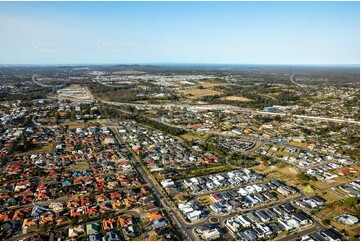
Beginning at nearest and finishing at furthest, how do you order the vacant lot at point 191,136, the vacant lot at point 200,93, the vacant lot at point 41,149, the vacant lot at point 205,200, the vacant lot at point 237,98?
the vacant lot at point 205,200 → the vacant lot at point 41,149 → the vacant lot at point 191,136 → the vacant lot at point 237,98 → the vacant lot at point 200,93

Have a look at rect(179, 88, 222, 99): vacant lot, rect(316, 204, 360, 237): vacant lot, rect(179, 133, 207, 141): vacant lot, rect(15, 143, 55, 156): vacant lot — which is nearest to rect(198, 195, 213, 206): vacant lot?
rect(316, 204, 360, 237): vacant lot

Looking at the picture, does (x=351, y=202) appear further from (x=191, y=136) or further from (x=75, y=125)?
(x=75, y=125)

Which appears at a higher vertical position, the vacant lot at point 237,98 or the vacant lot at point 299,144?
the vacant lot at point 237,98

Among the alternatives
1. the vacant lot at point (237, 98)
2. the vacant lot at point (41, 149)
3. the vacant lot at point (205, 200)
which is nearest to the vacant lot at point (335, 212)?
the vacant lot at point (205, 200)

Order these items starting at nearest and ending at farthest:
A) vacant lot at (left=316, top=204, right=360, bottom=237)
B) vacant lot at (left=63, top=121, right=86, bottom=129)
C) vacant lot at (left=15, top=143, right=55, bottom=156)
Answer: vacant lot at (left=316, top=204, right=360, bottom=237)
vacant lot at (left=15, top=143, right=55, bottom=156)
vacant lot at (left=63, top=121, right=86, bottom=129)

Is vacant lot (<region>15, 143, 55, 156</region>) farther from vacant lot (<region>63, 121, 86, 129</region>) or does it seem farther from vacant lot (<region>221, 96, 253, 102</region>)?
vacant lot (<region>221, 96, 253, 102</region>)

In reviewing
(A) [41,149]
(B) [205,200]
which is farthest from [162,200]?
(A) [41,149]

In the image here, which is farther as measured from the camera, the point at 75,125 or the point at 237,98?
the point at 237,98

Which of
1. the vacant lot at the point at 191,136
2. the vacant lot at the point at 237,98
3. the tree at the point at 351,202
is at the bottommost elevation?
the tree at the point at 351,202

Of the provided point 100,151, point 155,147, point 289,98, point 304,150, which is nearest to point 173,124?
point 155,147

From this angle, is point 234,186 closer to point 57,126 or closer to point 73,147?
point 73,147

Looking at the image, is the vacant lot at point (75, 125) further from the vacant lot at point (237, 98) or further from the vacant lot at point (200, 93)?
A: the vacant lot at point (237, 98)
